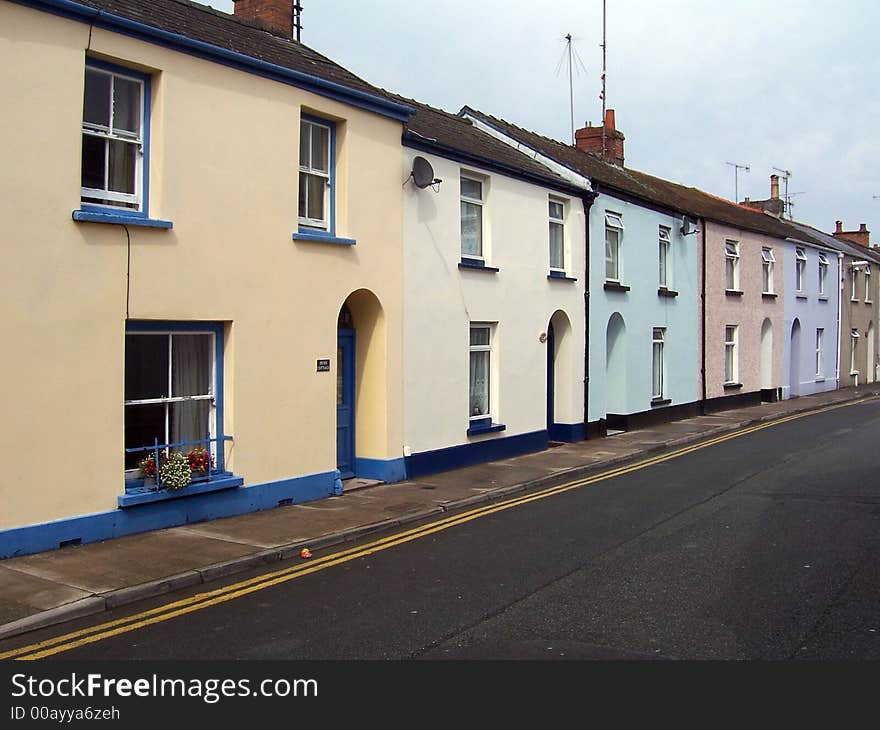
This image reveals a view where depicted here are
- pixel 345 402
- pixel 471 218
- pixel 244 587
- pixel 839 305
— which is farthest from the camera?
pixel 839 305

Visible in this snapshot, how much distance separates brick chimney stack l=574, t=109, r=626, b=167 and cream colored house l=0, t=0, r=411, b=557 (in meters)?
14.2

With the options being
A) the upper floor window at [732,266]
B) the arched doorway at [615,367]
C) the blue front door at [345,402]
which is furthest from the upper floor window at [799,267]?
the blue front door at [345,402]

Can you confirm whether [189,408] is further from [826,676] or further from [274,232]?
[826,676]

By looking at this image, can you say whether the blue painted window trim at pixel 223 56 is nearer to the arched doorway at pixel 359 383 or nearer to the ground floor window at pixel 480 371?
the arched doorway at pixel 359 383

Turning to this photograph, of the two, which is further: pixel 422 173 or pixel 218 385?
pixel 422 173

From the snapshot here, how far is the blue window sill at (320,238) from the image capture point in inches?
459

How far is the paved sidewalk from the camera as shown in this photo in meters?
7.23

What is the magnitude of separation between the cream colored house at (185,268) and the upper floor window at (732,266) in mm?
A: 17358

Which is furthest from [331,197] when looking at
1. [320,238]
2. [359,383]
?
[359,383]

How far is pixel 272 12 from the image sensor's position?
15102mm

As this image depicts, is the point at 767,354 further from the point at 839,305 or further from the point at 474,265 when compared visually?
the point at 474,265

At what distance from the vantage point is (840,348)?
125 ft

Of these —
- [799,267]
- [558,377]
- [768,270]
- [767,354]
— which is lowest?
[558,377]

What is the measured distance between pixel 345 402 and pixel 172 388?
3.55 meters
